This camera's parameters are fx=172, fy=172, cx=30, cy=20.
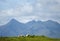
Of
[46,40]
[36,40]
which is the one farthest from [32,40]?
[46,40]

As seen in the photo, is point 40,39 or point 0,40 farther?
point 40,39

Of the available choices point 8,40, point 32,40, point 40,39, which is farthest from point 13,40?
point 40,39

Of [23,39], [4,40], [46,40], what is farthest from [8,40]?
[46,40]

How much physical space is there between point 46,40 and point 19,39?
619 inches

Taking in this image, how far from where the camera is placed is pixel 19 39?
92938 mm

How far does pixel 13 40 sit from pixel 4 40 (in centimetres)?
468

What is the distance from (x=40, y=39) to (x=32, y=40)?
7.06 meters

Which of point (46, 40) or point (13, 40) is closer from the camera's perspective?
point (13, 40)

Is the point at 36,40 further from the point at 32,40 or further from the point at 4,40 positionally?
the point at 4,40

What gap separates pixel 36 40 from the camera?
94.1 metres

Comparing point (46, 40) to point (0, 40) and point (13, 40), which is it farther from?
point (0, 40)

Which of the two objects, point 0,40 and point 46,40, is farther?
point 46,40

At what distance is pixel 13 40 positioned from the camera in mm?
90688

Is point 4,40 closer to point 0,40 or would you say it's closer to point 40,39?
point 0,40
